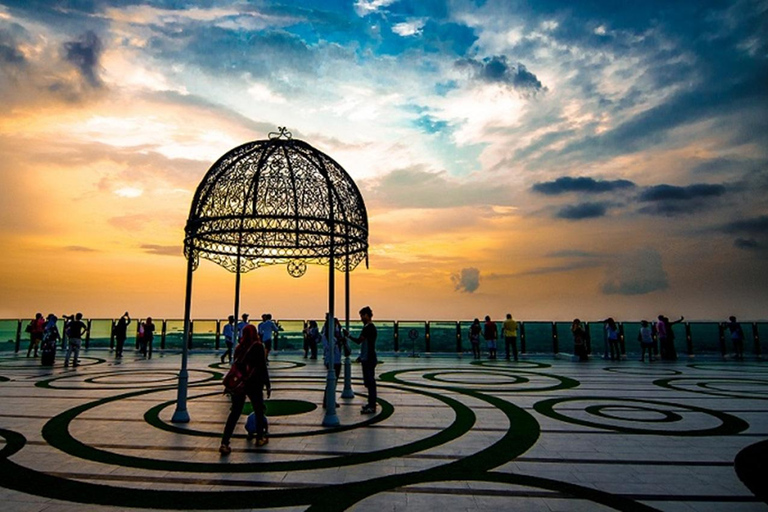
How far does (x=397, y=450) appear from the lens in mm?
6324

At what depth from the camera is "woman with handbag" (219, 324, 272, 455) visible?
6281 mm

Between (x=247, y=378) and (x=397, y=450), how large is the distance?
248 cm

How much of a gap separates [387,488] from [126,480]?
3141mm

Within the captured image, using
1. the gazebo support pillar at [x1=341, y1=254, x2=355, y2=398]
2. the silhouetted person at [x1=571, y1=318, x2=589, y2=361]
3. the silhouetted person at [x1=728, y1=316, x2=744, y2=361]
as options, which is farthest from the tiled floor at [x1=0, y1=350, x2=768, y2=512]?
the silhouetted person at [x1=728, y1=316, x2=744, y2=361]

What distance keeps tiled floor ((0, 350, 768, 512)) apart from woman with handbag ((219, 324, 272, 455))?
394 millimetres

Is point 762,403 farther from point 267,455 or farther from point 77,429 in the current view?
point 77,429

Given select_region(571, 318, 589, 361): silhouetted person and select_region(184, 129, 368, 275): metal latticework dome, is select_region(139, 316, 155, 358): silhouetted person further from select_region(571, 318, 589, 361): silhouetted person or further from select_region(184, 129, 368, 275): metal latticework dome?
select_region(571, 318, 589, 361): silhouetted person

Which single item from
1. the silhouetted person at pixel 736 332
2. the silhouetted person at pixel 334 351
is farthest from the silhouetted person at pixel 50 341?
the silhouetted person at pixel 736 332

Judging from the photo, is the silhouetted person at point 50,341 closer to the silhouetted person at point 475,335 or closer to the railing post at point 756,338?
the silhouetted person at point 475,335

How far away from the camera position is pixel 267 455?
6094 millimetres

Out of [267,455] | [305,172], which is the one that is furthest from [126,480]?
[305,172]

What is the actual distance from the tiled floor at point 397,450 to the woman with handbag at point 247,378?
15.5 inches

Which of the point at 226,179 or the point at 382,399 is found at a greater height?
the point at 226,179

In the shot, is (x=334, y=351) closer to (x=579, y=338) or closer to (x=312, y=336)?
(x=312, y=336)
